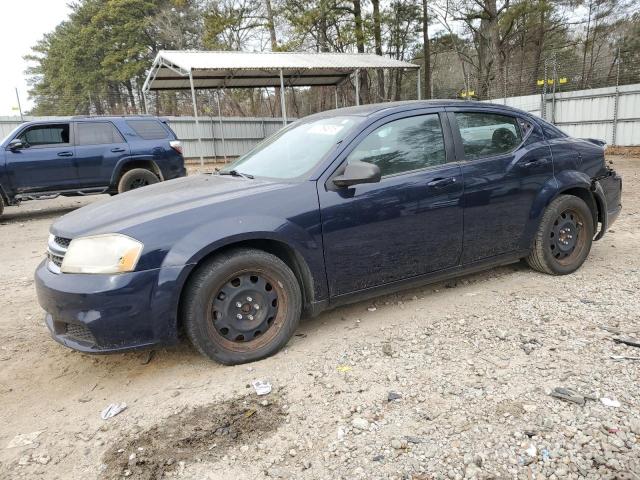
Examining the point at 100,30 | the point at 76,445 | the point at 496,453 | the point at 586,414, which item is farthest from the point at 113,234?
the point at 100,30

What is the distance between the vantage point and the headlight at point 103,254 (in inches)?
110

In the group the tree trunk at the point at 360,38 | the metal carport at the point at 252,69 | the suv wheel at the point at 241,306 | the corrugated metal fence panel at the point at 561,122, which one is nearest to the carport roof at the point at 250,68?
the metal carport at the point at 252,69

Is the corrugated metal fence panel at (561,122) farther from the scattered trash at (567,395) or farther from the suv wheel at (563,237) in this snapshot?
the scattered trash at (567,395)

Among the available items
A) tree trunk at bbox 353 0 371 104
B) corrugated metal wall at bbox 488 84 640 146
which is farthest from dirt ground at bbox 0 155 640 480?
tree trunk at bbox 353 0 371 104

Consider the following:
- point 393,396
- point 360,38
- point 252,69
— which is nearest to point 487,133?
point 393,396

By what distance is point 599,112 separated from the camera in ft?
51.3

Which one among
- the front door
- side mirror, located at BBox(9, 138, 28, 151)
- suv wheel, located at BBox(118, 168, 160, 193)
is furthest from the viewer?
suv wheel, located at BBox(118, 168, 160, 193)

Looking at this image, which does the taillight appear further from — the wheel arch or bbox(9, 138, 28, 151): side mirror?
the wheel arch

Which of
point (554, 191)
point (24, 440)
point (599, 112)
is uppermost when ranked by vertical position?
point (599, 112)

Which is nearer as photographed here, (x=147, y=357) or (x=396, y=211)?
(x=147, y=357)

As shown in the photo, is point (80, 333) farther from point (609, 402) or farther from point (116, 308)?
point (609, 402)

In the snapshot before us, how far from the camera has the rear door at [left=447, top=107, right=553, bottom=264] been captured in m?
3.92

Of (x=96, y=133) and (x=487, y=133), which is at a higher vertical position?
(x=96, y=133)

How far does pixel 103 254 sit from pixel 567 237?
4.01 meters
